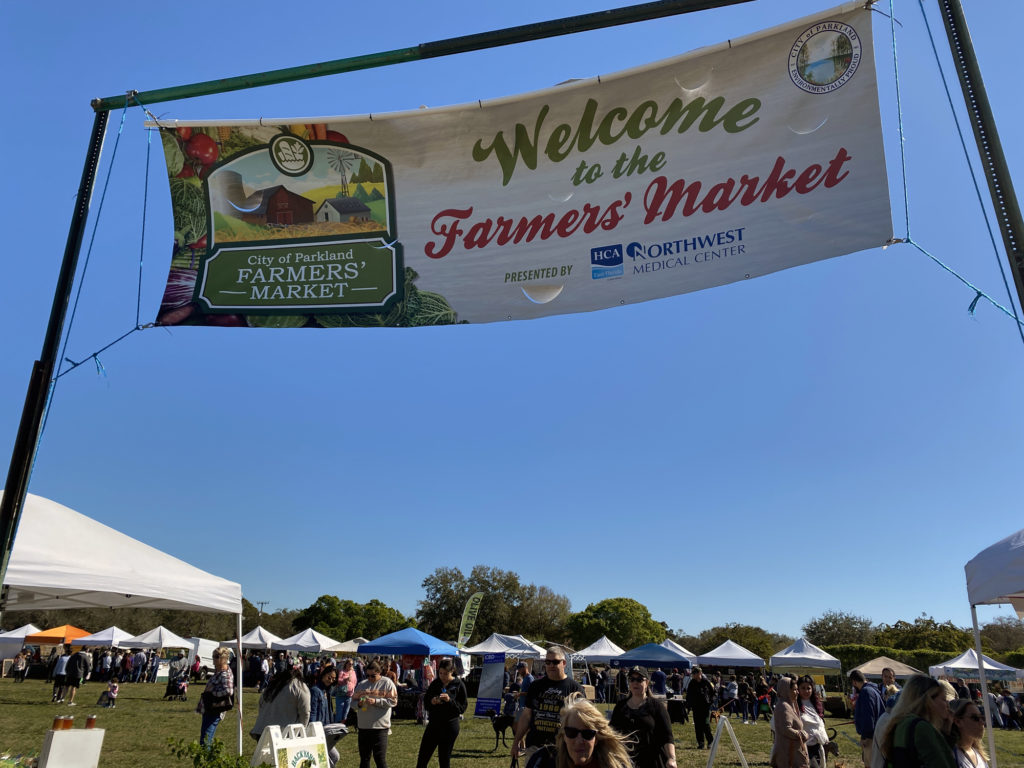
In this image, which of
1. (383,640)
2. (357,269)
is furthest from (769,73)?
(383,640)

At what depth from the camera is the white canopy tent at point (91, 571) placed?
6.52 m

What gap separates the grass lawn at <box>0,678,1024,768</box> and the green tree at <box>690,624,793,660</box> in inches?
1829

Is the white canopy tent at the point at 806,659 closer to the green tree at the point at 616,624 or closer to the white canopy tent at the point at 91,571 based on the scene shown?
the white canopy tent at the point at 91,571

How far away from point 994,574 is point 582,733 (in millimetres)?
4765

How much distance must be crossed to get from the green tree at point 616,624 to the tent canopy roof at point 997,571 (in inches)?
2665

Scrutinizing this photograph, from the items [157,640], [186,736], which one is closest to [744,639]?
[157,640]

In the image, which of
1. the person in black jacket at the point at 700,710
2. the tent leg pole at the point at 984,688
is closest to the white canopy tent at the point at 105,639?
the person in black jacket at the point at 700,710

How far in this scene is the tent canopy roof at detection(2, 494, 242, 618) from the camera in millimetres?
6523

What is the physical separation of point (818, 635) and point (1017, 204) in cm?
7896

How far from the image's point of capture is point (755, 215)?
445cm

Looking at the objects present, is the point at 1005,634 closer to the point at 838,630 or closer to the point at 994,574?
the point at 838,630

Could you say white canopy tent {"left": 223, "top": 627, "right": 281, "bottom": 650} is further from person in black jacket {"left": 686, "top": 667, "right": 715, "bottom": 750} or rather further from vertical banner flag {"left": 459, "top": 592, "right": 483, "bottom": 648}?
person in black jacket {"left": 686, "top": 667, "right": 715, "bottom": 750}

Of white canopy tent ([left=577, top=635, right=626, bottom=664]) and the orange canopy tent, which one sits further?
the orange canopy tent

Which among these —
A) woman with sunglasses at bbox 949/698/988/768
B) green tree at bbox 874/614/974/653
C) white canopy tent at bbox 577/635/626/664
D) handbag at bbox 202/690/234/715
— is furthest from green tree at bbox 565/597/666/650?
woman with sunglasses at bbox 949/698/988/768
